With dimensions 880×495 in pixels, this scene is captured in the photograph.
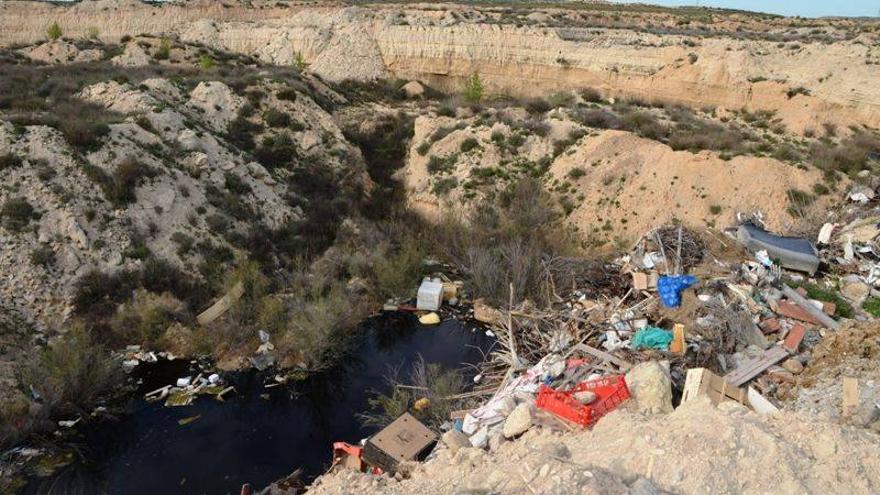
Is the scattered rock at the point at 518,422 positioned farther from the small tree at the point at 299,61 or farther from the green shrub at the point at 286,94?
the small tree at the point at 299,61

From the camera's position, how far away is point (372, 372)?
15266mm

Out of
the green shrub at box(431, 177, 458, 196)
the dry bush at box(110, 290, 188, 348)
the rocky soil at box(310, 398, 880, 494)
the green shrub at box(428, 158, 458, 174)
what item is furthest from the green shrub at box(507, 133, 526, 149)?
the rocky soil at box(310, 398, 880, 494)

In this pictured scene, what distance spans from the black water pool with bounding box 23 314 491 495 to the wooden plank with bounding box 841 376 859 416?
8.12 m

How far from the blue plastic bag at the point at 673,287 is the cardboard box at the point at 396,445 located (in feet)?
20.5

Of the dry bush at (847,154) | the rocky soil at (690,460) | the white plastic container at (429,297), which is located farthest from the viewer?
the dry bush at (847,154)

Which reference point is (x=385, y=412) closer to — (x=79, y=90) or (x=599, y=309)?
(x=599, y=309)

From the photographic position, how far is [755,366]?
11086mm

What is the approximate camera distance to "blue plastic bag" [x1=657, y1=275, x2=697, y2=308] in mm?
13500

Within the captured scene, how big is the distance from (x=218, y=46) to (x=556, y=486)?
1890 inches

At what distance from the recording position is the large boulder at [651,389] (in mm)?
9688

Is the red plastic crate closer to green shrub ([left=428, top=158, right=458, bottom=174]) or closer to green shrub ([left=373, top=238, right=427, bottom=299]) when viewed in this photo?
green shrub ([left=373, top=238, right=427, bottom=299])

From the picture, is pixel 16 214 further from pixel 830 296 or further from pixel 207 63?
pixel 830 296

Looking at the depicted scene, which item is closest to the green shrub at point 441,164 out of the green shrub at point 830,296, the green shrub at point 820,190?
the green shrub at point 820,190

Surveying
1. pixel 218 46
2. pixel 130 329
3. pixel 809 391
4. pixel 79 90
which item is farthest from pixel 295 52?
pixel 809 391
